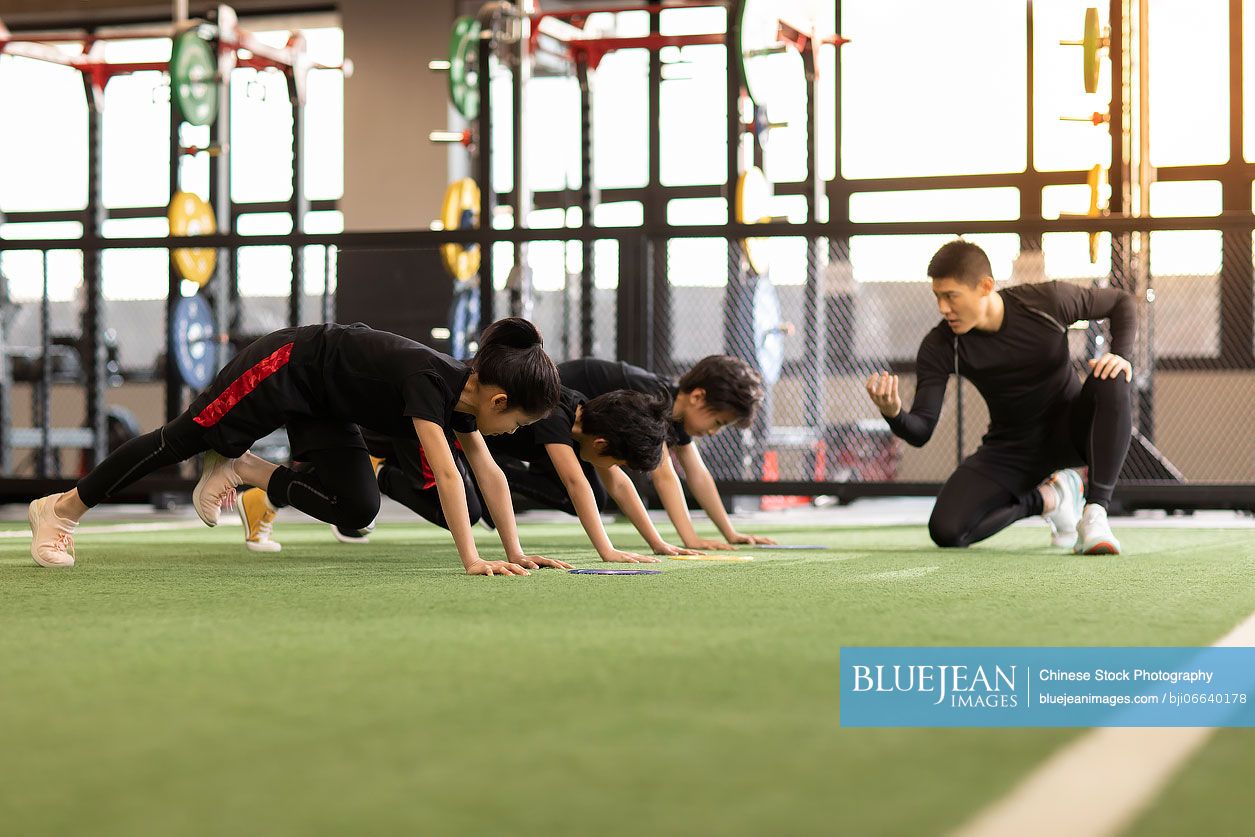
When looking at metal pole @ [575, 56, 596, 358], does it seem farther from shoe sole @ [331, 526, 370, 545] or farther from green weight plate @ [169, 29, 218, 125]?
green weight plate @ [169, 29, 218, 125]

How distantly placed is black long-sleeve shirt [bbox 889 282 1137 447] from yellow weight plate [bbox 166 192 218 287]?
4359 mm

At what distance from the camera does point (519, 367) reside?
319 cm

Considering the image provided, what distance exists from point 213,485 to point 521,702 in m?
2.47

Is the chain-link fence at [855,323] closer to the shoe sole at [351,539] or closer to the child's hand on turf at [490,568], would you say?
the shoe sole at [351,539]

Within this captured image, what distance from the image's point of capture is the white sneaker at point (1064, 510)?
461 centimetres

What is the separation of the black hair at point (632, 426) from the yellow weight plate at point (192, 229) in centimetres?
424

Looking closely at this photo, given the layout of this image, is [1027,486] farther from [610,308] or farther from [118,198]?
[118,198]

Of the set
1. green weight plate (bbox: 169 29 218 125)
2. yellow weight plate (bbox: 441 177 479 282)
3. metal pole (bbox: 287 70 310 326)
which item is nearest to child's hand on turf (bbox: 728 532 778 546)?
yellow weight plate (bbox: 441 177 479 282)

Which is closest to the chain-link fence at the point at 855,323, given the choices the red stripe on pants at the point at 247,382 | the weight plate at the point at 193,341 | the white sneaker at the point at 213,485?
the weight plate at the point at 193,341

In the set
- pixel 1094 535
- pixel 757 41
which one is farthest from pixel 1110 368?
pixel 757 41

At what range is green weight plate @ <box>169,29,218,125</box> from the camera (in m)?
8.20

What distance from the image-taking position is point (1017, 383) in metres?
4.48

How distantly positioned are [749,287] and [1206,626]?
4.27 m

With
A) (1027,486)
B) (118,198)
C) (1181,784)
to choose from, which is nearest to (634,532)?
(1027,486)
